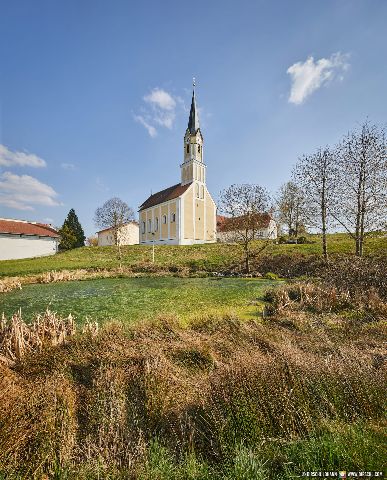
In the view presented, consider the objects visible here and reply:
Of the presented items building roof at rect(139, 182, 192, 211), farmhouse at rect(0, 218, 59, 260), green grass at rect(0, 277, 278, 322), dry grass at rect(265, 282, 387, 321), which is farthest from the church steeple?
dry grass at rect(265, 282, 387, 321)

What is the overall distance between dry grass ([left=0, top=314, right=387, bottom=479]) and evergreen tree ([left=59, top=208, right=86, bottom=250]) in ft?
191

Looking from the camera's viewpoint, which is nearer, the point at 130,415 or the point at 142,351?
the point at 130,415

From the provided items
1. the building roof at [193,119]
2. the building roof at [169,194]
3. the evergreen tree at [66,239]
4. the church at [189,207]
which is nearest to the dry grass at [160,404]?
the church at [189,207]

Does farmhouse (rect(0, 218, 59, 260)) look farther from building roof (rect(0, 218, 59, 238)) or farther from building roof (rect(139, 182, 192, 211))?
building roof (rect(139, 182, 192, 211))

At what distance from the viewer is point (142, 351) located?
19.5 ft

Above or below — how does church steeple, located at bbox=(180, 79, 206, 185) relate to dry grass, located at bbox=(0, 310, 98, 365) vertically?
above

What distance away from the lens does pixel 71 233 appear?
198ft

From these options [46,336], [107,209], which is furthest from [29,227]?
[46,336]

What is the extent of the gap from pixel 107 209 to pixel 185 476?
134 ft

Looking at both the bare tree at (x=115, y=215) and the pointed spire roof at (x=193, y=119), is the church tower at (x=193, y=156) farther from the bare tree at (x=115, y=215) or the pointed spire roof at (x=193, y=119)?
the bare tree at (x=115, y=215)

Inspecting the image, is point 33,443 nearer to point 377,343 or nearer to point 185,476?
point 185,476

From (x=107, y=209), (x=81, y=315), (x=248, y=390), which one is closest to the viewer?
(x=248, y=390)

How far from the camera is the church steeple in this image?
2093 inches

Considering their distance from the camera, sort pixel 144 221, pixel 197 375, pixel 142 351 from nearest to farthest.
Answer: pixel 197 375, pixel 142 351, pixel 144 221
